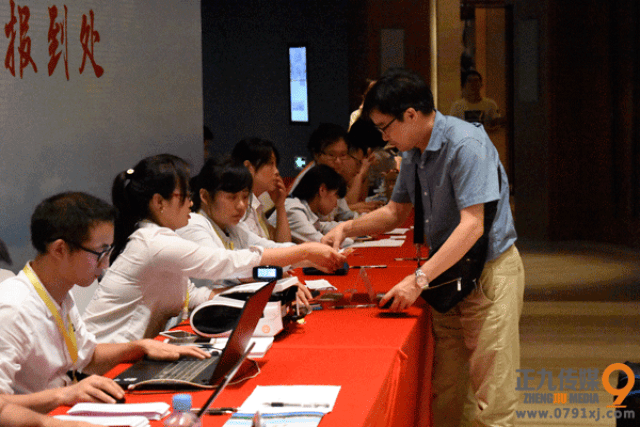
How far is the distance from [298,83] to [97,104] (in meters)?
7.64

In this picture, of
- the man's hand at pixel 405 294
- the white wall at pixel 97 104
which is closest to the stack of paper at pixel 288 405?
the man's hand at pixel 405 294

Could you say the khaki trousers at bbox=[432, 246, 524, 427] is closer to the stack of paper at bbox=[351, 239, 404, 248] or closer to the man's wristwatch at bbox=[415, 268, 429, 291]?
the man's wristwatch at bbox=[415, 268, 429, 291]

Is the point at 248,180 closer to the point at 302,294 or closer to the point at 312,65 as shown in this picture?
the point at 302,294

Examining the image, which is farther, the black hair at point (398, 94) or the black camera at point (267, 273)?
the black hair at point (398, 94)

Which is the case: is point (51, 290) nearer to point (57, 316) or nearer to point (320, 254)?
point (57, 316)

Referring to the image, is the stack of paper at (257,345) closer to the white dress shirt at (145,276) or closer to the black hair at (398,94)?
the white dress shirt at (145,276)

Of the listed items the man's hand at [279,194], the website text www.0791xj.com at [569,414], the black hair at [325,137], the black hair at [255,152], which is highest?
the black hair at [325,137]

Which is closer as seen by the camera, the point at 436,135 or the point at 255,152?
the point at 436,135

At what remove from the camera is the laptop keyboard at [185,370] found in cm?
170

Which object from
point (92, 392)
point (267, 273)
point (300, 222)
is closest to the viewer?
point (92, 392)

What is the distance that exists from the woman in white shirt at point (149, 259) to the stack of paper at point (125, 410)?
2.89 ft

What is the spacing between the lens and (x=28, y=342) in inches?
66.3

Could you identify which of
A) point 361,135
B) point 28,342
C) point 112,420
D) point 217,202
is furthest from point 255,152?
point 112,420

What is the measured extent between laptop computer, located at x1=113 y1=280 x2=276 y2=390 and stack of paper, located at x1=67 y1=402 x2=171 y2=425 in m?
0.15
